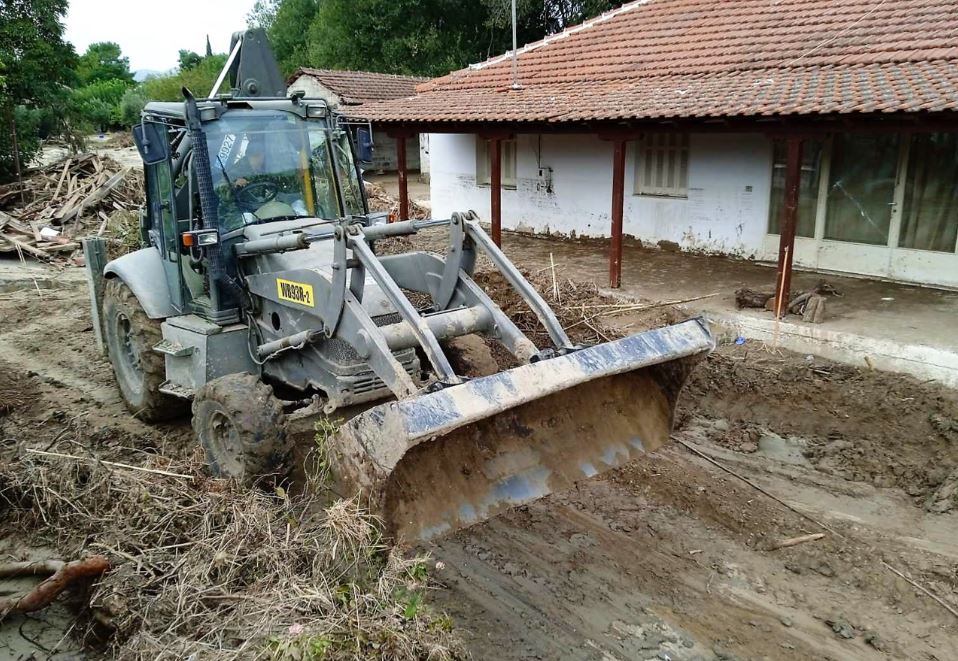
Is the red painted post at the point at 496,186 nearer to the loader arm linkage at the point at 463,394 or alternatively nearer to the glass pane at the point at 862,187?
the glass pane at the point at 862,187

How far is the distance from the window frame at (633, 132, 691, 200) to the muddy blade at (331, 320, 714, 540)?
28.1ft

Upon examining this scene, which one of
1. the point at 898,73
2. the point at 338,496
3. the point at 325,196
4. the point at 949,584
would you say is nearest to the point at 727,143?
the point at 898,73

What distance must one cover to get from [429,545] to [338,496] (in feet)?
2.58

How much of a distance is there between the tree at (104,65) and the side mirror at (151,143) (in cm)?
6670

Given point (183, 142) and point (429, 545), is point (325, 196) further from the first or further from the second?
point (429, 545)

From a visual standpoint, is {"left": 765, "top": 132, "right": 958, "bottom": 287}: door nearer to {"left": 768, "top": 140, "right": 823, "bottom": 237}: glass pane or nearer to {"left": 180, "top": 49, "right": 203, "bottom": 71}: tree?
{"left": 768, "top": 140, "right": 823, "bottom": 237}: glass pane

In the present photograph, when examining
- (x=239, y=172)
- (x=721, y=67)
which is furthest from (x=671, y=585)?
(x=721, y=67)

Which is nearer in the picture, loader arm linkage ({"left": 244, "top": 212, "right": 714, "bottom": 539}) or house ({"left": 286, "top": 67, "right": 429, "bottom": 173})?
loader arm linkage ({"left": 244, "top": 212, "right": 714, "bottom": 539})

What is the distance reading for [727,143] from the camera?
1248cm

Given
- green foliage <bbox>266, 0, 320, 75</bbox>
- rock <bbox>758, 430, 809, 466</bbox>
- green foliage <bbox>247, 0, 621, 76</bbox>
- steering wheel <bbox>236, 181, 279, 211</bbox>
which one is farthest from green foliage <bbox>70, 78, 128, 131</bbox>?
rock <bbox>758, 430, 809, 466</bbox>

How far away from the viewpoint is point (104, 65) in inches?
2955

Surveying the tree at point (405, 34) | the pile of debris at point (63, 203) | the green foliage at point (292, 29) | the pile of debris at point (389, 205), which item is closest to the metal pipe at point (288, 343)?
the pile of debris at point (63, 203)

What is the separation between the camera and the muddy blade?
161 inches

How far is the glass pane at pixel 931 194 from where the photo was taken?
33.9 ft
